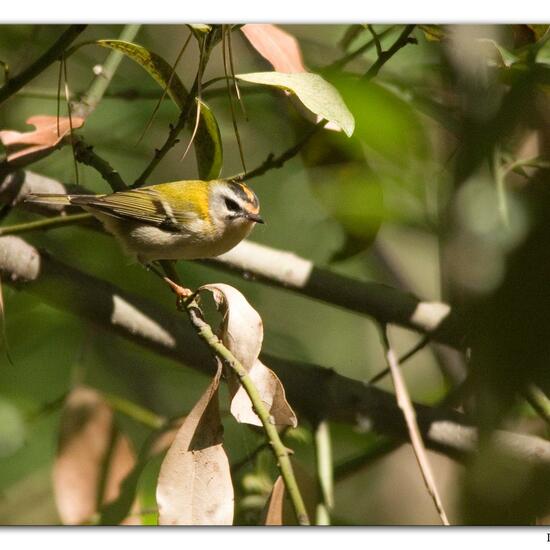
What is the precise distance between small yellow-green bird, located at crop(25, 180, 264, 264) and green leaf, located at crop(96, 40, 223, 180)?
0.24 metres

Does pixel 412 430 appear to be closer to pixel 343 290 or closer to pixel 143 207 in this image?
pixel 343 290

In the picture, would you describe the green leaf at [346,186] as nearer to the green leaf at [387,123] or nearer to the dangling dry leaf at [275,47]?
the green leaf at [387,123]

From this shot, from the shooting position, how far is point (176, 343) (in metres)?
1.66

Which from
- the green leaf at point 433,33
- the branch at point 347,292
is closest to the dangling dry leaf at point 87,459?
the branch at point 347,292

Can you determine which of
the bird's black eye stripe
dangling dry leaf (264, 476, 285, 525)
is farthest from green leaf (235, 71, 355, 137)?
the bird's black eye stripe

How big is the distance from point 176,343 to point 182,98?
49 cm

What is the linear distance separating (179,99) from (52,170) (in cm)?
79

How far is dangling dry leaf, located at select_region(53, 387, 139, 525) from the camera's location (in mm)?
1587

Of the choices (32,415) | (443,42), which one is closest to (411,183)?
(443,42)

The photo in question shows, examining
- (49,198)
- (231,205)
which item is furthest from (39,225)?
(231,205)

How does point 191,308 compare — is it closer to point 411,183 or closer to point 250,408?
point 250,408

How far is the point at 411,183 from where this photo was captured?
68.1 inches

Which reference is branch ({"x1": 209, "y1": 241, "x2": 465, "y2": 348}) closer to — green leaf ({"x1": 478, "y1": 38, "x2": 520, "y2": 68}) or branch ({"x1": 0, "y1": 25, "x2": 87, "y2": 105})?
green leaf ({"x1": 478, "y1": 38, "x2": 520, "y2": 68})

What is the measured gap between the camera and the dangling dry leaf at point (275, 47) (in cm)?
138
